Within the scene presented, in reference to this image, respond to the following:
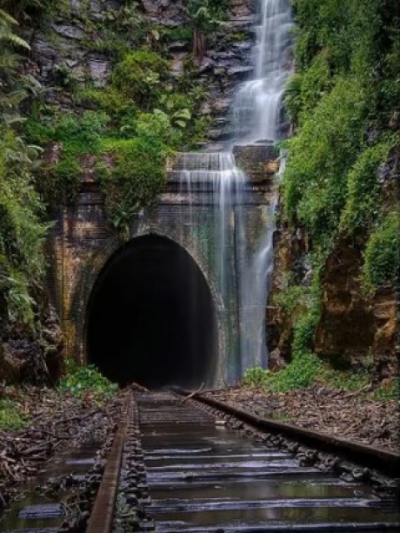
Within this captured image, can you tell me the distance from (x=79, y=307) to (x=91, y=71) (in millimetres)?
8899

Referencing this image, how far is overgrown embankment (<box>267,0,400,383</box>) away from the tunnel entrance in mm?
5741

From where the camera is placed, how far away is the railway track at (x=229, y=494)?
2355 mm

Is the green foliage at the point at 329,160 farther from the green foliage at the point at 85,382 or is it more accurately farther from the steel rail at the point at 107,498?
the steel rail at the point at 107,498

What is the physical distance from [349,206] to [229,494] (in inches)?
301

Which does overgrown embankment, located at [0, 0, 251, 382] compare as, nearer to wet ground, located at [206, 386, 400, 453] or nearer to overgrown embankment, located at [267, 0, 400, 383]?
wet ground, located at [206, 386, 400, 453]

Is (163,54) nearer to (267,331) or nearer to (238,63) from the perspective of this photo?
(238,63)

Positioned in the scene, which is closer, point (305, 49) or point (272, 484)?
point (272, 484)

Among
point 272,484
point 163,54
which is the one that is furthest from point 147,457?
point 163,54

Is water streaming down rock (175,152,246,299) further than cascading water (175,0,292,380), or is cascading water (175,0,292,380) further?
water streaming down rock (175,152,246,299)

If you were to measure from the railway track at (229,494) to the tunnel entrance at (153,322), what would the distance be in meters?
14.4

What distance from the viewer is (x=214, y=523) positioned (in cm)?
244

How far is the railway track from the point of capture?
236cm

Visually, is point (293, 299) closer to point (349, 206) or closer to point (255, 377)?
point (255, 377)

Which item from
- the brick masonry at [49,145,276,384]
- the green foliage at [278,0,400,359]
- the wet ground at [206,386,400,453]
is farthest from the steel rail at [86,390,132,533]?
the brick masonry at [49,145,276,384]
